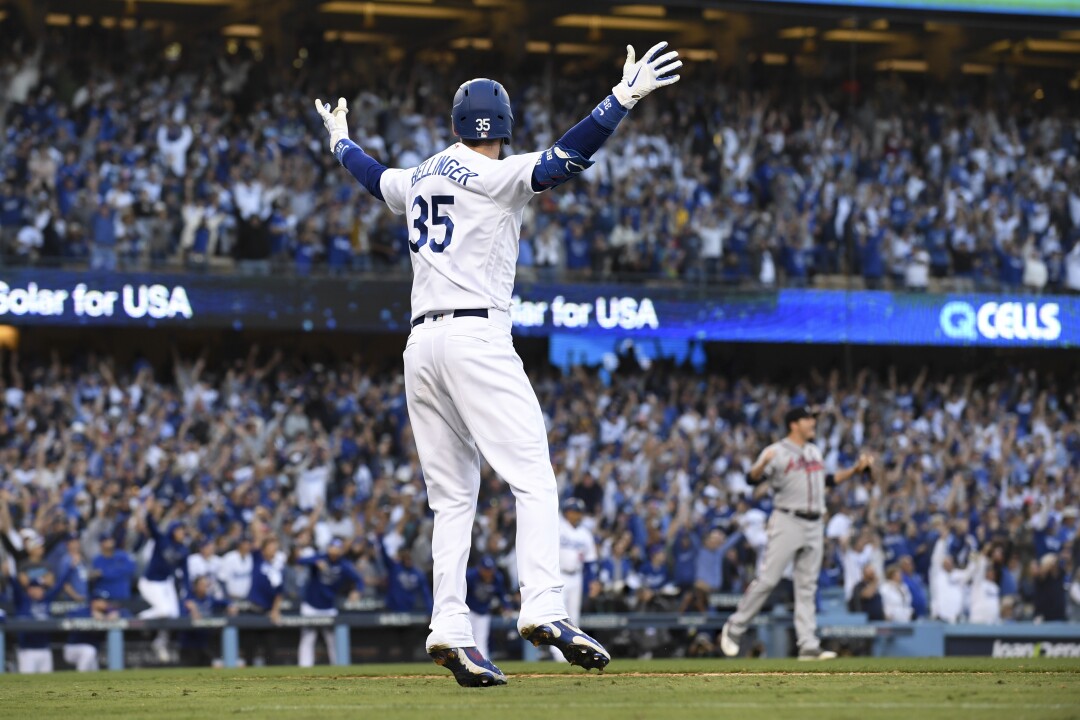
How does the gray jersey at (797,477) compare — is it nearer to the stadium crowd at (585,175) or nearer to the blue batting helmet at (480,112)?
the blue batting helmet at (480,112)

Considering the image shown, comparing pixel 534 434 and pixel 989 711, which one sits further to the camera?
pixel 534 434

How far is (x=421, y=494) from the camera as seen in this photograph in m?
17.8

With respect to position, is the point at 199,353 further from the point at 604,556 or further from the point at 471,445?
the point at 471,445

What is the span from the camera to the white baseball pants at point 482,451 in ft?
21.0

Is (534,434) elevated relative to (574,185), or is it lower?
lower

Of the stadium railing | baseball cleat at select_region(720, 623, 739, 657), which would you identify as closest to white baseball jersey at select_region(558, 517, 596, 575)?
the stadium railing

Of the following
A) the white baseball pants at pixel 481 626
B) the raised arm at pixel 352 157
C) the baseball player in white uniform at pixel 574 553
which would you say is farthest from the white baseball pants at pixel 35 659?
the raised arm at pixel 352 157

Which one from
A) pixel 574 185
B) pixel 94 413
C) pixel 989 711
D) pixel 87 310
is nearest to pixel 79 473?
pixel 94 413

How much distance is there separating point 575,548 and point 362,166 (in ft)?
30.7

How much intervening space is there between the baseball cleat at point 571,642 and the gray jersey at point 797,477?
6.23 m

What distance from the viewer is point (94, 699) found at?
6.47 m

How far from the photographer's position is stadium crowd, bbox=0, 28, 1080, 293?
1945 cm

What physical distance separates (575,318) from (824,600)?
197 inches

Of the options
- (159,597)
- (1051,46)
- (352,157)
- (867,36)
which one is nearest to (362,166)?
(352,157)
